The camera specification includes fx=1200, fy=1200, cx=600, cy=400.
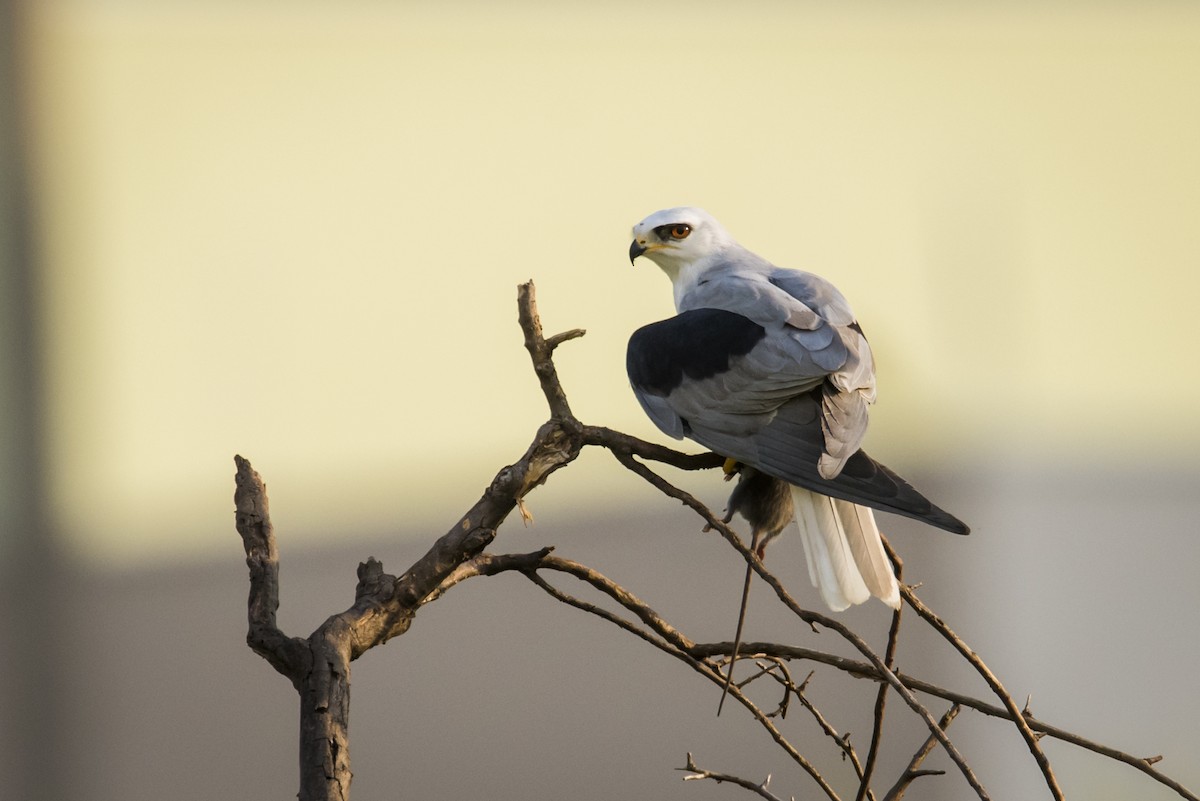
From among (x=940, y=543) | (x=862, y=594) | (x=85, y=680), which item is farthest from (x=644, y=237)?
(x=85, y=680)

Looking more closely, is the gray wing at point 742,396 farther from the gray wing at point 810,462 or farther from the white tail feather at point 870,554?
the white tail feather at point 870,554

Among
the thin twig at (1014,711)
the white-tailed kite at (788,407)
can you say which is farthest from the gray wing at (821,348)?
the thin twig at (1014,711)

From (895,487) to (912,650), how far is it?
2750mm

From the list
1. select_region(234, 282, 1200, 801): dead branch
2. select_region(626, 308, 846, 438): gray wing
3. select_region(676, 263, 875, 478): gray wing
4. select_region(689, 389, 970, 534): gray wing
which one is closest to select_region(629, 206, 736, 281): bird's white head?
select_region(676, 263, 875, 478): gray wing

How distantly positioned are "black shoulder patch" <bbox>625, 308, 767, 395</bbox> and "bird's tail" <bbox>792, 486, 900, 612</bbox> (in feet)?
0.74

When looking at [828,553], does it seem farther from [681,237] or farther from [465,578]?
[681,237]

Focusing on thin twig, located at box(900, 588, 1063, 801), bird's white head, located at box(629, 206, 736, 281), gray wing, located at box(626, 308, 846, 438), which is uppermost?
bird's white head, located at box(629, 206, 736, 281)

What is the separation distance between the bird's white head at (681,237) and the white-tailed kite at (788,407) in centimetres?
30

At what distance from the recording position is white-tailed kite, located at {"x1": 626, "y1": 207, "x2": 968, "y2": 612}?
153 cm

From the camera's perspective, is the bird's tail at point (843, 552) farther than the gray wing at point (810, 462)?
Yes

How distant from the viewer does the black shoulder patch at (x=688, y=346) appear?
166 centimetres

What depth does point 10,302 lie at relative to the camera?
359cm

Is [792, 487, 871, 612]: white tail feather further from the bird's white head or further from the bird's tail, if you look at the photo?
the bird's white head

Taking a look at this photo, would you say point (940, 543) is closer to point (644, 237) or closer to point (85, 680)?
point (644, 237)
